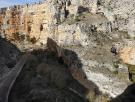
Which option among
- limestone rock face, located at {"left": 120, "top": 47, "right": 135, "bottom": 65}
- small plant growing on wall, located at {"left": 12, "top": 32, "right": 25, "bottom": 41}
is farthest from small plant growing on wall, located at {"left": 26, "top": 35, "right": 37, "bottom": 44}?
limestone rock face, located at {"left": 120, "top": 47, "right": 135, "bottom": 65}

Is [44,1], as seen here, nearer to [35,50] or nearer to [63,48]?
[35,50]

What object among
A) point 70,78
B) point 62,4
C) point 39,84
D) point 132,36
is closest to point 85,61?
point 70,78

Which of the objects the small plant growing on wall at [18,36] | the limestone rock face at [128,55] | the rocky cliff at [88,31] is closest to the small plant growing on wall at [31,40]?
the rocky cliff at [88,31]

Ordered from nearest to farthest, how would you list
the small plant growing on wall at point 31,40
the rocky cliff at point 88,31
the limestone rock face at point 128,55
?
1. the rocky cliff at point 88,31
2. the limestone rock face at point 128,55
3. the small plant growing on wall at point 31,40

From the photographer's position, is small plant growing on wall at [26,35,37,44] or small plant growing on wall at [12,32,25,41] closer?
small plant growing on wall at [26,35,37,44]

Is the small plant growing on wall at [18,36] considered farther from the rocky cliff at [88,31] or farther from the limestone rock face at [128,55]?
the limestone rock face at [128,55]

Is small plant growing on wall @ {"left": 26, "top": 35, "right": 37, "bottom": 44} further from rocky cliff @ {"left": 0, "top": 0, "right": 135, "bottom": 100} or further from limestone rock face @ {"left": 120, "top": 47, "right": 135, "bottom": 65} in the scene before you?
limestone rock face @ {"left": 120, "top": 47, "right": 135, "bottom": 65}

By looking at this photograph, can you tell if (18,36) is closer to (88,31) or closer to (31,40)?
(31,40)

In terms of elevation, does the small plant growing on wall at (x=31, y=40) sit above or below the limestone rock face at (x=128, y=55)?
above

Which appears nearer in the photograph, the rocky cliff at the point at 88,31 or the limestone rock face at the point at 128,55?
the rocky cliff at the point at 88,31

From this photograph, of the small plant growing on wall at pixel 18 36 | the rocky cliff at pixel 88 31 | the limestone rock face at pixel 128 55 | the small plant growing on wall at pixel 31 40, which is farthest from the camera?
the small plant growing on wall at pixel 18 36

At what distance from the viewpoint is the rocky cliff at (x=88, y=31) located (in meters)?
78.6

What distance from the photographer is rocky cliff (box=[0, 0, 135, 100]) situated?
7856 centimetres

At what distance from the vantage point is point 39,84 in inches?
2945
